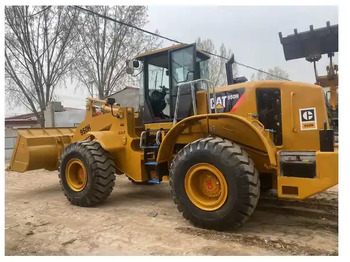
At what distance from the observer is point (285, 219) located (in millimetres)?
4508

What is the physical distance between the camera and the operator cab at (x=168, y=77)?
508 centimetres

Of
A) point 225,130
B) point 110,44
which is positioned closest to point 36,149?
point 225,130

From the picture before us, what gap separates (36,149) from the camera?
22.0 ft

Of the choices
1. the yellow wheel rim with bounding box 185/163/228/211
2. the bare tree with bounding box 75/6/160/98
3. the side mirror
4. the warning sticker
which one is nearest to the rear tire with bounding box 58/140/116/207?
the side mirror

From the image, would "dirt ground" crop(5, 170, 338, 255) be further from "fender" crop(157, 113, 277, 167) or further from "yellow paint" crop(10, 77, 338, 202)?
"fender" crop(157, 113, 277, 167)

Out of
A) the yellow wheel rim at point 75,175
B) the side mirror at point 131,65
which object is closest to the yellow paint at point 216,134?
the yellow wheel rim at point 75,175

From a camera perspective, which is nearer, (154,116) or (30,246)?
(30,246)

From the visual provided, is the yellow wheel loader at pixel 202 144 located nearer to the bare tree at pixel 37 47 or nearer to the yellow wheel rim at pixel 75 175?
the yellow wheel rim at pixel 75 175

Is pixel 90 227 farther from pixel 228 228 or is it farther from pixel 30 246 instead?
pixel 228 228

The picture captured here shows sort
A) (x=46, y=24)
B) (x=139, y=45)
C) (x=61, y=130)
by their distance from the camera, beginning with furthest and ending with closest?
(x=139, y=45), (x=46, y=24), (x=61, y=130)

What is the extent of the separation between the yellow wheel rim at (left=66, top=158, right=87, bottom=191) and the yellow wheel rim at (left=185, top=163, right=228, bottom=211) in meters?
2.49

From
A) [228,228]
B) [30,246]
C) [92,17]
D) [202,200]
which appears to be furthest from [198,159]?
[92,17]

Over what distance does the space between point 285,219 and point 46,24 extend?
14596 mm

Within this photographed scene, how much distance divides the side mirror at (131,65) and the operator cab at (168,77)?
0.14m
